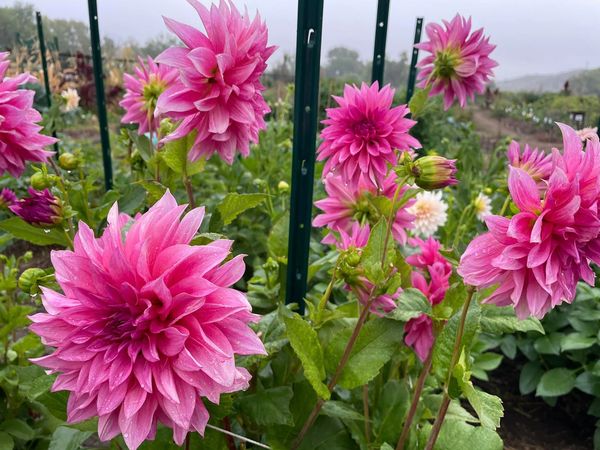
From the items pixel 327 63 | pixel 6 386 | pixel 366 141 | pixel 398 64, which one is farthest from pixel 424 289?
pixel 398 64

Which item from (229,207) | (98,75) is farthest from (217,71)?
→ (98,75)

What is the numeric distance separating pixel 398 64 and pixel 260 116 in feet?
20.2

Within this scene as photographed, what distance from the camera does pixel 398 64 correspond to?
6473 millimetres

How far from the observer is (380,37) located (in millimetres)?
1059

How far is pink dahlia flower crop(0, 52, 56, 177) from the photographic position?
0.77 meters

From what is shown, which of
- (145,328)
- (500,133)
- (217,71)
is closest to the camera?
(145,328)

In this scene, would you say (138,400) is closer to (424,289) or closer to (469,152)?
(424,289)

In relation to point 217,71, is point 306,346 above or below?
below

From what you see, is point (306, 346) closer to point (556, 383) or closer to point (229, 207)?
point (229, 207)

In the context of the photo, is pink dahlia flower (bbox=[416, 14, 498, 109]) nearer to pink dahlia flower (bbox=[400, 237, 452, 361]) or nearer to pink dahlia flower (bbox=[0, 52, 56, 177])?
pink dahlia flower (bbox=[400, 237, 452, 361])

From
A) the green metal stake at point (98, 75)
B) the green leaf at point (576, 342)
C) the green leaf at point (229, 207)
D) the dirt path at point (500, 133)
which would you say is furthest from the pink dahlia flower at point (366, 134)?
the dirt path at point (500, 133)

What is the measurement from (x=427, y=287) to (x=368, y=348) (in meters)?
0.19

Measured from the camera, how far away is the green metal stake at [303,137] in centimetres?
76

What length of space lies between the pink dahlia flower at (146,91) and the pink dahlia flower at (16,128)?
0.27 metres
